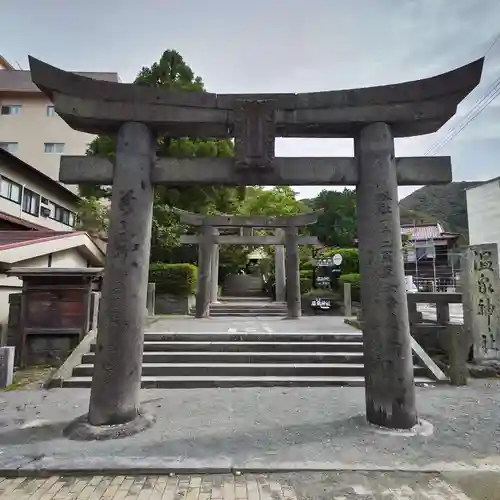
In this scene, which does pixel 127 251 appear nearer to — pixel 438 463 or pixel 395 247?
pixel 395 247

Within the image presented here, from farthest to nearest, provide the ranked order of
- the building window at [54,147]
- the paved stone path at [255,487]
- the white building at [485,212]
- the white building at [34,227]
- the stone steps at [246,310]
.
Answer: the building window at [54,147], the white building at [485,212], the stone steps at [246,310], the white building at [34,227], the paved stone path at [255,487]

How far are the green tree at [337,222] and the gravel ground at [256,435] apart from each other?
29355mm

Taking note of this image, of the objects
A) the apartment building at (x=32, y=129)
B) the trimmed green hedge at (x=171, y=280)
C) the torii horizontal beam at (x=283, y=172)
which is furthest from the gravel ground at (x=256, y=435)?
the apartment building at (x=32, y=129)

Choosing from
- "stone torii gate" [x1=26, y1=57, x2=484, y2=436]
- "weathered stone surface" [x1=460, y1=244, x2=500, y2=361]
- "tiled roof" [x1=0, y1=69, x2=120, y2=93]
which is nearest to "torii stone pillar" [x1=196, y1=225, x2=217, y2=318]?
"weathered stone surface" [x1=460, y1=244, x2=500, y2=361]

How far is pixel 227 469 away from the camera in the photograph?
4062 millimetres

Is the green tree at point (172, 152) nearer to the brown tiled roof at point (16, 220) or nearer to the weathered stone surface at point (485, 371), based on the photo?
the brown tiled roof at point (16, 220)

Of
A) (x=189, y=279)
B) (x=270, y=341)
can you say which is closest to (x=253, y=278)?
(x=189, y=279)

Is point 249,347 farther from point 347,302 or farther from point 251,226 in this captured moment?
point 347,302

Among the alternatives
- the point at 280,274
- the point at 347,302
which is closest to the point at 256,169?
the point at 347,302

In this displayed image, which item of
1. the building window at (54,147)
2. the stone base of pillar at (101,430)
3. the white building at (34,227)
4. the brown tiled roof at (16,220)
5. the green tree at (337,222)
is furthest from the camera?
the green tree at (337,222)

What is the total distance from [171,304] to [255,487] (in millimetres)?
17631

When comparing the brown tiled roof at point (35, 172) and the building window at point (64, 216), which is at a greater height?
the brown tiled roof at point (35, 172)

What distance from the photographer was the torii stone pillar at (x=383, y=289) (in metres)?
5.24

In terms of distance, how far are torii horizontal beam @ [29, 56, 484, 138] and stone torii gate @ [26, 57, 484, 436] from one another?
0.01 m
